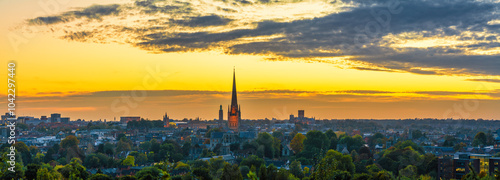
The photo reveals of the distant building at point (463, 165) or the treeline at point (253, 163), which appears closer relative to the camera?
the treeline at point (253, 163)

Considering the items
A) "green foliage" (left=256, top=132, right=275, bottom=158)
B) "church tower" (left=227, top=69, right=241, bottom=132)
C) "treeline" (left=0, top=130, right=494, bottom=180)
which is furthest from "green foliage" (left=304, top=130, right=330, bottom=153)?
"church tower" (left=227, top=69, right=241, bottom=132)

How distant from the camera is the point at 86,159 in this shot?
89875mm

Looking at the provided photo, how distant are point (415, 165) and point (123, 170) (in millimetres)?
37447

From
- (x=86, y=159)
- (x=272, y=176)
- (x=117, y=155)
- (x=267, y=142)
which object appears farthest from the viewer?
(x=117, y=155)

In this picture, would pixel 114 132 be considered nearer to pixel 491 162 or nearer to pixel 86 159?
pixel 86 159

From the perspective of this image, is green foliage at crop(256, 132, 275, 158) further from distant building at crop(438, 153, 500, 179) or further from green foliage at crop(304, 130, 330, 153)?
distant building at crop(438, 153, 500, 179)

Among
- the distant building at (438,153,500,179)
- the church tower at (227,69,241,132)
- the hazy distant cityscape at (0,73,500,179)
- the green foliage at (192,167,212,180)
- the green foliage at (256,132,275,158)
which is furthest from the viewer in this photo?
the church tower at (227,69,241,132)

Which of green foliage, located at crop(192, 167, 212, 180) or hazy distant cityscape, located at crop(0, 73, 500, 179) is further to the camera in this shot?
green foliage, located at crop(192, 167, 212, 180)

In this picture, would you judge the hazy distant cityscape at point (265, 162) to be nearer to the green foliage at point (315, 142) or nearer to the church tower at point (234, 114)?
the green foliage at point (315, 142)

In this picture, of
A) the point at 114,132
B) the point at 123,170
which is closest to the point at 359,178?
the point at 123,170

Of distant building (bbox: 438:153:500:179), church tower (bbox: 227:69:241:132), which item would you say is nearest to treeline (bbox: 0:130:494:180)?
distant building (bbox: 438:153:500:179)

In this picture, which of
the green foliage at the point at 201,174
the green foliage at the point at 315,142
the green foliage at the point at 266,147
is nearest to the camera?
the green foliage at the point at 201,174

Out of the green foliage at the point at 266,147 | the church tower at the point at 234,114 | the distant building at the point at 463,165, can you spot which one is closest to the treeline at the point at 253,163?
the green foliage at the point at 266,147

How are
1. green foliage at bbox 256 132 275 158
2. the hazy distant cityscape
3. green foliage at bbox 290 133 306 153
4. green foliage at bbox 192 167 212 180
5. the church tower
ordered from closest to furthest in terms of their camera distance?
1. the hazy distant cityscape
2. green foliage at bbox 192 167 212 180
3. green foliage at bbox 256 132 275 158
4. green foliage at bbox 290 133 306 153
5. the church tower
